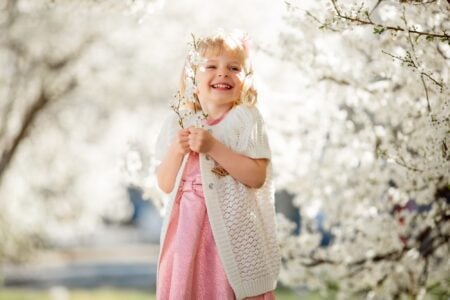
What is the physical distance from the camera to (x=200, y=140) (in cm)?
324

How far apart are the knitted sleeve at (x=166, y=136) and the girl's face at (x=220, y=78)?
0.19m

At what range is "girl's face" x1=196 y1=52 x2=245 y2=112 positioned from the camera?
3.43 m

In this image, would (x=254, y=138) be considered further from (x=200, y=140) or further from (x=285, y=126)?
(x=285, y=126)

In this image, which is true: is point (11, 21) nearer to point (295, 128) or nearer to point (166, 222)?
point (295, 128)

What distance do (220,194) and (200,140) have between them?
23cm

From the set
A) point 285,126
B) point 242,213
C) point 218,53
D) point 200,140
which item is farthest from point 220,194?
point 285,126

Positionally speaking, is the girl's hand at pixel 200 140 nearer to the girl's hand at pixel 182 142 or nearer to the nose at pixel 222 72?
the girl's hand at pixel 182 142

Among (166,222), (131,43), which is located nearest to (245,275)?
(166,222)

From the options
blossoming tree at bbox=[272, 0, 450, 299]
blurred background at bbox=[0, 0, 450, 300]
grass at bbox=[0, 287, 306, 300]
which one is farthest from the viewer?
grass at bbox=[0, 287, 306, 300]

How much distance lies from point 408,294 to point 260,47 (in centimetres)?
192

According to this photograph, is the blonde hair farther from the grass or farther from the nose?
the grass

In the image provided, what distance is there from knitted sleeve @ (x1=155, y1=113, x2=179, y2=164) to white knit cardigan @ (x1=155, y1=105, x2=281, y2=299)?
9 cm

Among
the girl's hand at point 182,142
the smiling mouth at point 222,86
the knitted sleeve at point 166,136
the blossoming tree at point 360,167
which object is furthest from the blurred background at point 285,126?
the girl's hand at point 182,142

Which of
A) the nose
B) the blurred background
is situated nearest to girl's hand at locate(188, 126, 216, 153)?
the nose
